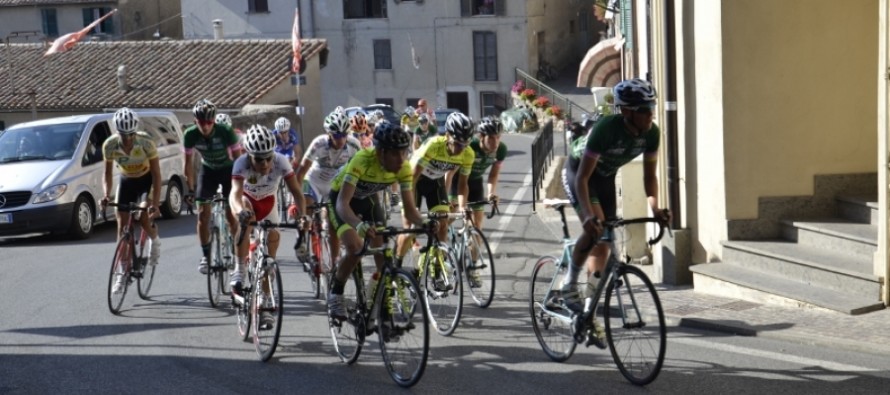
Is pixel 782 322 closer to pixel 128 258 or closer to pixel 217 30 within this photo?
pixel 128 258

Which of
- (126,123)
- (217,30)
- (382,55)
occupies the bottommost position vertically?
(126,123)

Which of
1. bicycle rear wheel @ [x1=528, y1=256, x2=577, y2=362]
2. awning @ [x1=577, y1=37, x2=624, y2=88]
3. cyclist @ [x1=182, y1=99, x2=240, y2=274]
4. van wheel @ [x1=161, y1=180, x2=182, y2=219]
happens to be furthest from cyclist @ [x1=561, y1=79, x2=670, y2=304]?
awning @ [x1=577, y1=37, x2=624, y2=88]

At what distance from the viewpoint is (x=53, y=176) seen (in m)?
19.5

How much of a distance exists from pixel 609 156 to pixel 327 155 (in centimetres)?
536

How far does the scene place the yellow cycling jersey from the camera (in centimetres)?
1138

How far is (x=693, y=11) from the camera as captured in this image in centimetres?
1230

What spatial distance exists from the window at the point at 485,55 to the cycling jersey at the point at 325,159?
4681cm

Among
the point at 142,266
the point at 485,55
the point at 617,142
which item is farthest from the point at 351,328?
the point at 485,55

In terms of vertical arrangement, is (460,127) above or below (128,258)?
above

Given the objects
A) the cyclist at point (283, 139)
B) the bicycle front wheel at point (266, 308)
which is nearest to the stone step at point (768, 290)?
the bicycle front wheel at point (266, 308)

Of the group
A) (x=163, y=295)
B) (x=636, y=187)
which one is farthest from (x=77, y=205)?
(x=636, y=187)

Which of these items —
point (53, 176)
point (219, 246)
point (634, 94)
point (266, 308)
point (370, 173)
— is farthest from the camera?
point (53, 176)

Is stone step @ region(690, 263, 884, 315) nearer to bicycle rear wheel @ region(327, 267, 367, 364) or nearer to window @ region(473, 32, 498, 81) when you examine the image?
bicycle rear wheel @ region(327, 267, 367, 364)

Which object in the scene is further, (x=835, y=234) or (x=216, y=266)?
(x=216, y=266)
